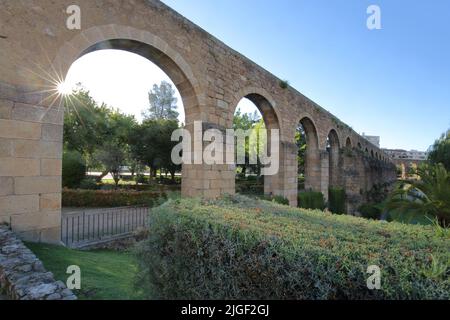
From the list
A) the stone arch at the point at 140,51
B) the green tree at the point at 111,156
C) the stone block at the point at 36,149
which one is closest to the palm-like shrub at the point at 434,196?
the stone arch at the point at 140,51

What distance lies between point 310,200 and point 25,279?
11.3 m

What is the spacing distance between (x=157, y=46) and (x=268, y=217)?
485 cm

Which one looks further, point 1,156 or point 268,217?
point 1,156

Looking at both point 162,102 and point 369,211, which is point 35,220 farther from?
point 162,102

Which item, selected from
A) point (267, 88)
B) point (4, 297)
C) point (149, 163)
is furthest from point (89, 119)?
point (4, 297)

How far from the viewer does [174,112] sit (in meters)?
37.5

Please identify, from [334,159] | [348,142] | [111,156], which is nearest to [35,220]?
[111,156]

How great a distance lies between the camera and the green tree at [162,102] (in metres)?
37.3

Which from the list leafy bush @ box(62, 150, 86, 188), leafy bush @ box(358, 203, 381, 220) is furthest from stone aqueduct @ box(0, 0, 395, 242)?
leafy bush @ box(62, 150, 86, 188)

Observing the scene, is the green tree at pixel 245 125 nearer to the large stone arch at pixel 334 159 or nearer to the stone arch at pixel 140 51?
the large stone arch at pixel 334 159

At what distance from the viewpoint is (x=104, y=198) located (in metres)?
12.0

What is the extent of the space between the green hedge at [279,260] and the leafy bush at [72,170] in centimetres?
1379

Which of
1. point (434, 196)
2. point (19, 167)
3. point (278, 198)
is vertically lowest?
point (278, 198)
